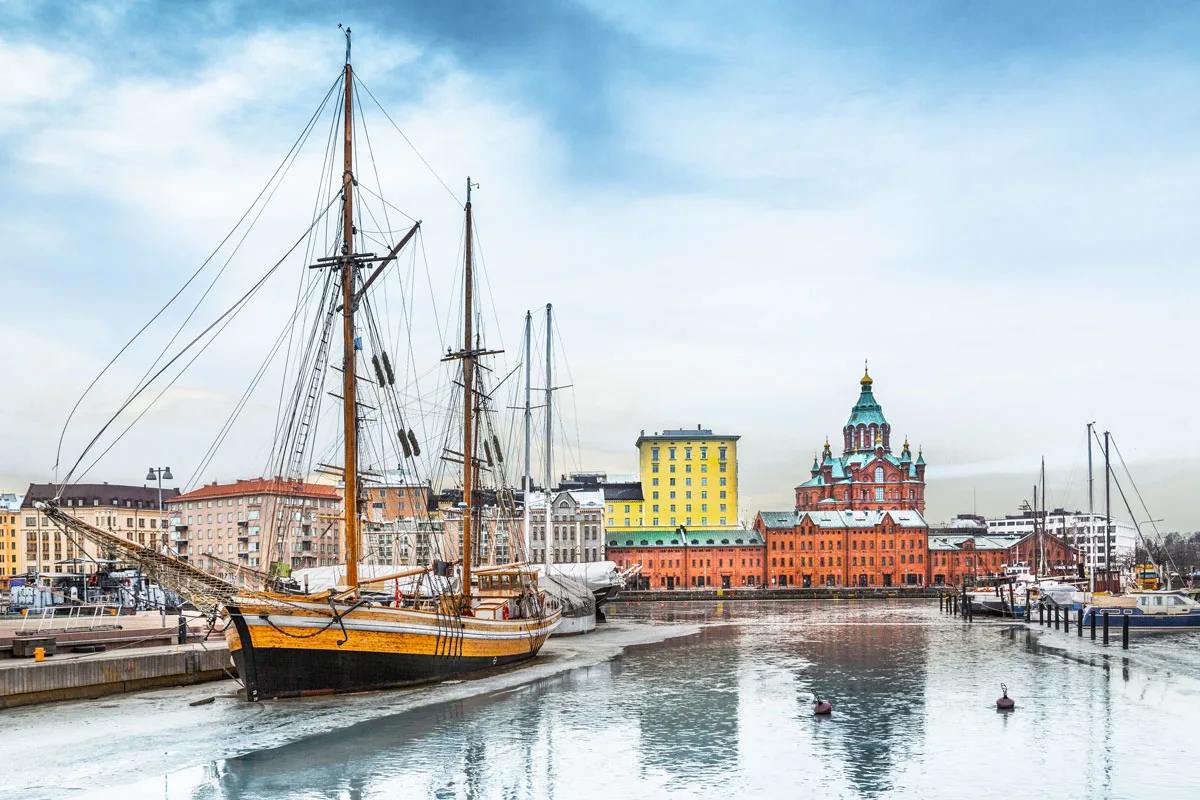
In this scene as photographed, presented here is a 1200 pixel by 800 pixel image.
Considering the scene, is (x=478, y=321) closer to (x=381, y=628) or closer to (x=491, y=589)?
(x=491, y=589)

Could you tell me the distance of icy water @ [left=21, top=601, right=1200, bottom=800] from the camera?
28.3 meters

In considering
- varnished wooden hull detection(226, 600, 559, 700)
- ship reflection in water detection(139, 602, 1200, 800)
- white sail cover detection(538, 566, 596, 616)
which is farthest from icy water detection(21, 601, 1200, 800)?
white sail cover detection(538, 566, 596, 616)

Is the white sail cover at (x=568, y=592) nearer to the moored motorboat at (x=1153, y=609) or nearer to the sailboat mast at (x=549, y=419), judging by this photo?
the sailboat mast at (x=549, y=419)

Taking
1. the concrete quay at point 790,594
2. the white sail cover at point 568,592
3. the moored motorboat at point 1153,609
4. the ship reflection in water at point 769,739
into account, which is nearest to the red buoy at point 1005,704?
the ship reflection in water at point 769,739

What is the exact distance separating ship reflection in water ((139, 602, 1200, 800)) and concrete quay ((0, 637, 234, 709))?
11.8 m

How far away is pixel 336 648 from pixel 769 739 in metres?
17.1

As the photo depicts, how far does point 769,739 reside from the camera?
34.6 metres

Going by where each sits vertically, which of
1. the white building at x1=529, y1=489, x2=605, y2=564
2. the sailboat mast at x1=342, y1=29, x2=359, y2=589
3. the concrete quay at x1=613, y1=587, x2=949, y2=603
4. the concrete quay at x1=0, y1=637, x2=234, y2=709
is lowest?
the concrete quay at x1=613, y1=587, x2=949, y2=603

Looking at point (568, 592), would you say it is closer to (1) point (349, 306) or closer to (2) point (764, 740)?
(1) point (349, 306)

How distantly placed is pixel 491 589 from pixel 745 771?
3817cm

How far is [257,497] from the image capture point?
171375 mm

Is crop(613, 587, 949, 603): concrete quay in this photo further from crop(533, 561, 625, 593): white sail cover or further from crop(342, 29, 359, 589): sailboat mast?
crop(342, 29, 359, 589): sailboat mast

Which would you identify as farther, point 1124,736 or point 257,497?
point 257,497

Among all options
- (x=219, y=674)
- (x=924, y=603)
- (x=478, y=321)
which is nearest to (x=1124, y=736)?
(x=219, y=674)
